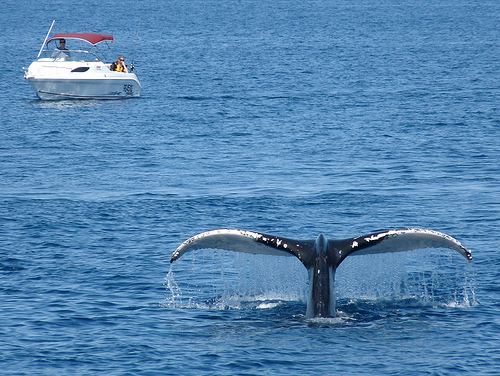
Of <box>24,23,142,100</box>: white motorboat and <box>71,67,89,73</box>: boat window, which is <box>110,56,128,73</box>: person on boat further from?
<box>71,67,89,73</box>: boat window

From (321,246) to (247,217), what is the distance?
8536 mm

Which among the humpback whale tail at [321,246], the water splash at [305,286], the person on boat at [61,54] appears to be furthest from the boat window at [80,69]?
the humpback whale tail at [321,246]

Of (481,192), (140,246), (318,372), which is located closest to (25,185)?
(140,246)

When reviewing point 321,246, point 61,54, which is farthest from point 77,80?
point 321,246

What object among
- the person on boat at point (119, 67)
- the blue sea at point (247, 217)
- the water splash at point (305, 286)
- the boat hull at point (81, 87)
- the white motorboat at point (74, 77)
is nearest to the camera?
the blue sea at point (247, 217)

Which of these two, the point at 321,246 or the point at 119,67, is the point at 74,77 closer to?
the point at 119,67

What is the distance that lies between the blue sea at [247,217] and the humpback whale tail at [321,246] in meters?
0.78

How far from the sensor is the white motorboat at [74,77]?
42.8 metres

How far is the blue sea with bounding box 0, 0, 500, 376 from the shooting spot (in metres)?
12.7

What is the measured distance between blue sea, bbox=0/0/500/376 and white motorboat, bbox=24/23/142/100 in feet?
3.66

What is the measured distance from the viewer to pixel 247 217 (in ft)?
70.0

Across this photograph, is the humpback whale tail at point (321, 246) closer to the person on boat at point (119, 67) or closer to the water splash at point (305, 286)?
the water splash at point (305, 286)

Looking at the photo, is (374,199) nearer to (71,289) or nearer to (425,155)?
(425,155)

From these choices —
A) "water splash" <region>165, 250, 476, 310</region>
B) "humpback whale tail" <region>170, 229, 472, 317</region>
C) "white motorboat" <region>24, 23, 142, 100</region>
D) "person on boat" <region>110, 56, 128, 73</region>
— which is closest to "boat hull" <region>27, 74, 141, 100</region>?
"white motorboat" <region>24, 23, 142, 100</region>
